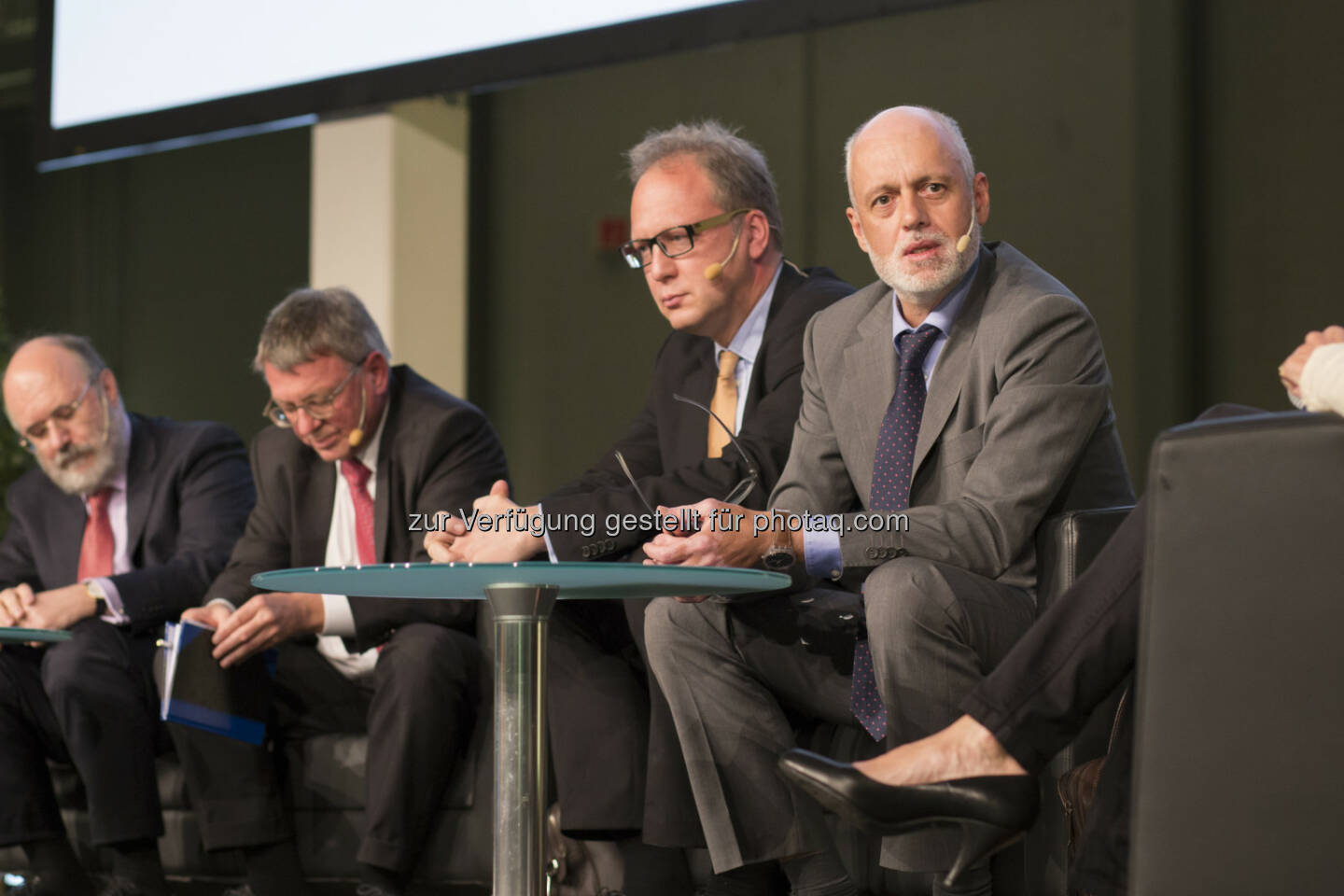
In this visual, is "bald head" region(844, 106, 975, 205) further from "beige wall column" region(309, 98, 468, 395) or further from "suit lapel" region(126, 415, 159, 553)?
"beige wall column" region(309, 98, 468, 395)

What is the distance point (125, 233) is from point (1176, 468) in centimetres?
591

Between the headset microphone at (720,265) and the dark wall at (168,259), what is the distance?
3548 mm

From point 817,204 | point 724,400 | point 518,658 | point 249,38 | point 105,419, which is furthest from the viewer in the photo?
point 817,204

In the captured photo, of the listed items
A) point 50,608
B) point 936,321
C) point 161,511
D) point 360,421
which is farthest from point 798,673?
point 161,511

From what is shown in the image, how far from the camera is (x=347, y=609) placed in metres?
2.76

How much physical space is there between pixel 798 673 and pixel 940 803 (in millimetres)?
527

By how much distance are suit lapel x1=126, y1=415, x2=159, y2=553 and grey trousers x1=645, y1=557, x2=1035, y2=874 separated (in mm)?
1746

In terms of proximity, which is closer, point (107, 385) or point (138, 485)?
point (138, 485)

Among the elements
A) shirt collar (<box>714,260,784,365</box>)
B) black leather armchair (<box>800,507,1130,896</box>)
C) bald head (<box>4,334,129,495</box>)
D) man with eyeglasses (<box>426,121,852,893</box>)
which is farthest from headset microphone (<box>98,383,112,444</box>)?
black leather armchair (<box>800,507,1130,896</box>)

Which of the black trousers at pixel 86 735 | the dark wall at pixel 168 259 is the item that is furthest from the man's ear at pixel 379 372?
the dark wall at pixel 168 259

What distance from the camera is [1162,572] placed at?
138 cm

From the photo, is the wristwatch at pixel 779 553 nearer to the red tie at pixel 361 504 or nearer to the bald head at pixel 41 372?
the red tie at pixel 361 504

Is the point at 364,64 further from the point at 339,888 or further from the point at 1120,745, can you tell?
the point at 1120,745

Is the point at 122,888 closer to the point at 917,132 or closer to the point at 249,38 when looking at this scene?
the point at 917,132
